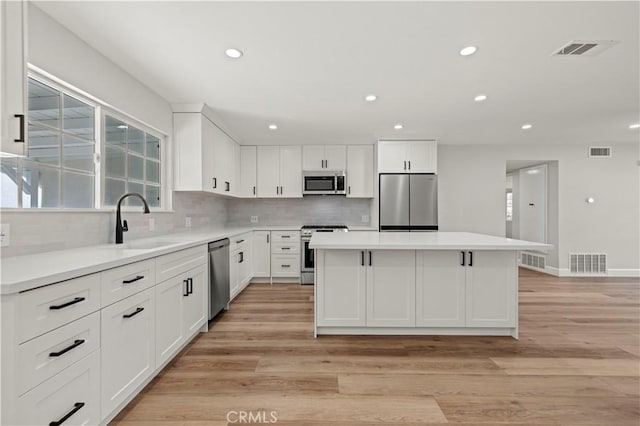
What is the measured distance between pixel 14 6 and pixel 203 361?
7.58 feet

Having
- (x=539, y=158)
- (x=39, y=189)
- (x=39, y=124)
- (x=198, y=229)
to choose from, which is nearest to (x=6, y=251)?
(x=39, y=189)

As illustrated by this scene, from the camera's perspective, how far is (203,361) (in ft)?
7.21

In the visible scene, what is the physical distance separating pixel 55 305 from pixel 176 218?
2.30 metres

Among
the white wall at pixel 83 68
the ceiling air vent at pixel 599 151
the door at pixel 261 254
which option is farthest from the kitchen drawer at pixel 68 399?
the ceiling air vent at pixel 599 151

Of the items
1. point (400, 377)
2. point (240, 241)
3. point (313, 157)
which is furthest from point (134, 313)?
point (313, 157)

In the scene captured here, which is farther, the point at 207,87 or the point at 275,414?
the point at 207,87

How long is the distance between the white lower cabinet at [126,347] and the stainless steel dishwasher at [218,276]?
3.25 feet

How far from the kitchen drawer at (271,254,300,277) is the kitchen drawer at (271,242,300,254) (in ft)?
0.22

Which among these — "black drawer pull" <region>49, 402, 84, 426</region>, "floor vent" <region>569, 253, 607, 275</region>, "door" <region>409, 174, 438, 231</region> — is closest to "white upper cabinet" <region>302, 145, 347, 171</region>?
"door" <region>409, 174, 438, 231</region>

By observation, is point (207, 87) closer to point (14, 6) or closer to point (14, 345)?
point (14, 6)

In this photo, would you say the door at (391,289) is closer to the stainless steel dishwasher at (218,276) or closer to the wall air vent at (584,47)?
the stainless steel dishwasher at (218,276)

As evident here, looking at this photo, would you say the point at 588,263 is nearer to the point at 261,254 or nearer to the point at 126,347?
the point at 261,254

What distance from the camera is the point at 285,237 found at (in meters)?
4.75

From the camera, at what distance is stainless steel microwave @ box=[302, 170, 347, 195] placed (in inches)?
Answer: 194
